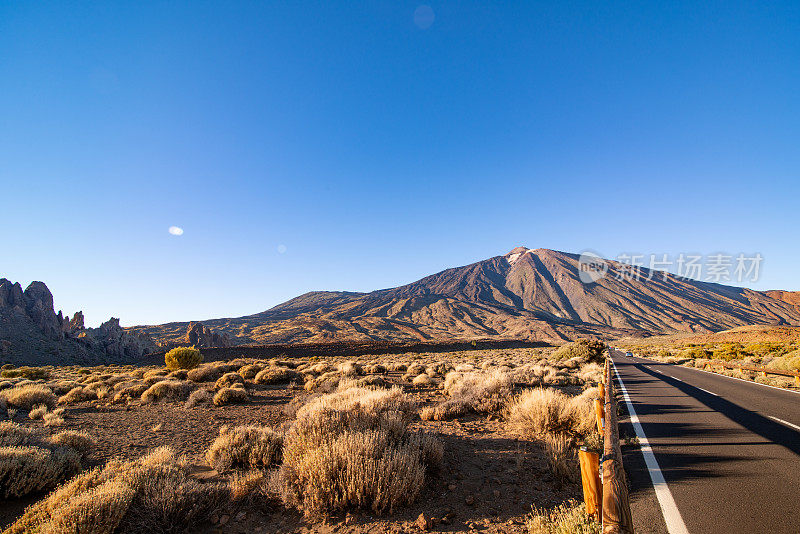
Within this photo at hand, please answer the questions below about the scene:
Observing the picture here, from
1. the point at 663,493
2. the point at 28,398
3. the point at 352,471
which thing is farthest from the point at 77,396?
the point at 663,493

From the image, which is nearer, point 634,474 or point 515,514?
point 515,514

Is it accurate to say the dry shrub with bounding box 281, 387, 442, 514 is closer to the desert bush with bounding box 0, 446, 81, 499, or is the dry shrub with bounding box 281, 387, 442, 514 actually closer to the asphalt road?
the asphalt road

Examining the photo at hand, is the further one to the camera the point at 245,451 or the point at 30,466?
the point at 245,451

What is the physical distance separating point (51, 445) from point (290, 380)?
11.1 meters

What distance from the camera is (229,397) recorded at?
1151 cm

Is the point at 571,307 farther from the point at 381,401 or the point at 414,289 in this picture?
the point at 381,401

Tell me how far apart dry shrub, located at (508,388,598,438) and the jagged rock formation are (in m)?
56.0

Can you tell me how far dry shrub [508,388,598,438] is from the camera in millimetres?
6879

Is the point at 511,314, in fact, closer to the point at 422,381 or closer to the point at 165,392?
the point at 422,381

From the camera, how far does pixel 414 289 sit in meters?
199

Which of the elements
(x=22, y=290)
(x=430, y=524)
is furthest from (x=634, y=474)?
(x=22, y=290)

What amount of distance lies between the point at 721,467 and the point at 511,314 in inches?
5277

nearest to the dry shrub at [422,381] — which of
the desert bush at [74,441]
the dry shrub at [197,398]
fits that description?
the dry shrub at [197,398]

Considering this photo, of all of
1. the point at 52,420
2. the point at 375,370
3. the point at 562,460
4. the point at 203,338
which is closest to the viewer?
the point at 562,460
